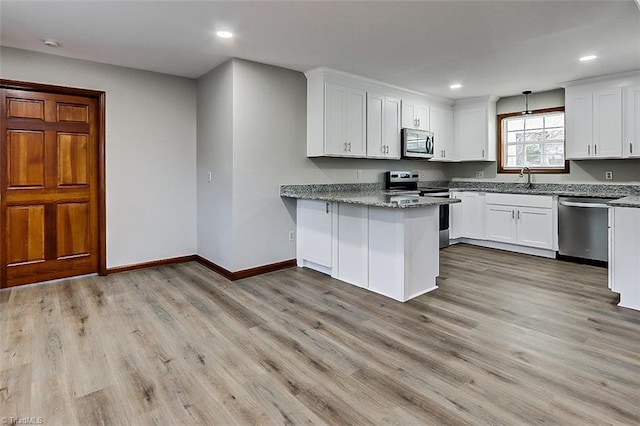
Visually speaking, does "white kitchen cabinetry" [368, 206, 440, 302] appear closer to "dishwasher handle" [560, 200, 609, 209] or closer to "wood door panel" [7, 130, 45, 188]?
"dishwasher handle" [560, 200, 609, 209]

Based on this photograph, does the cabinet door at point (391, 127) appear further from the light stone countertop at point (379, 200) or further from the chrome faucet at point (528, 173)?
the chrome faucet at point (528, 173)

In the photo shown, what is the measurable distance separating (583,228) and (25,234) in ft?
21.1

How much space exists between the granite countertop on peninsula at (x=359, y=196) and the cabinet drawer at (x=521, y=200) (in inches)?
48.4

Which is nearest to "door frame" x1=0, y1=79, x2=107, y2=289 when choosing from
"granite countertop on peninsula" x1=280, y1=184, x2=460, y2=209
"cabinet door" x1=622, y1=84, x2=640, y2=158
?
"granite countertop on peninsula" x1=280, y1=184, x2=460, y2=209

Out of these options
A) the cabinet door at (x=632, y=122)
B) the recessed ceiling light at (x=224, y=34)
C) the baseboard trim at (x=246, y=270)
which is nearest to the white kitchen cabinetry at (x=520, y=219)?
the cabinet door at (x=632, y=122)

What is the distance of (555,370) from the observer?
219 centimetres

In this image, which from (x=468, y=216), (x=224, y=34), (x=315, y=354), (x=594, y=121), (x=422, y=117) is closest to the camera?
(x=315, y=354)

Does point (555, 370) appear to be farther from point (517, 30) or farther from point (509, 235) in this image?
point (509, 235)

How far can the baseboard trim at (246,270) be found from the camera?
4.07 meters

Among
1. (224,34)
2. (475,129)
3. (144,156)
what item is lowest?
(144,156)

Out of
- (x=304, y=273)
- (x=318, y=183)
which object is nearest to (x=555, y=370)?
(x=304, y=273)

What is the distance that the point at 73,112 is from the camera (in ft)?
13.3

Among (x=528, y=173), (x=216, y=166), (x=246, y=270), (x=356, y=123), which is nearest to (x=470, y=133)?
(x=528, y=173)

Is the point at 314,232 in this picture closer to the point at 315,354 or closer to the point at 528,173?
the point at 315,354
